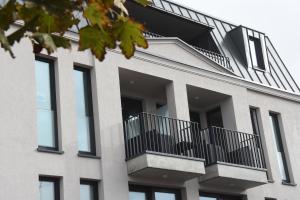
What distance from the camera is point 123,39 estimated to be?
11.0 feet

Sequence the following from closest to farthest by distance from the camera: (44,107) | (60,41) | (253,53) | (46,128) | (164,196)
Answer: (60,41), (46,128), (44,107), (164,196), (253,53)

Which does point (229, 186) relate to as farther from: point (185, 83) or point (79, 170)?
point (79, 170)

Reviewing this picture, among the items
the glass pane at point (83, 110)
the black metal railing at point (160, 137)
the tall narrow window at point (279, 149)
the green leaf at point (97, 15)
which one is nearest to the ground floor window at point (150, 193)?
the black metal railing at point (160, 137)

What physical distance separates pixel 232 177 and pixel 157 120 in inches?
99.3

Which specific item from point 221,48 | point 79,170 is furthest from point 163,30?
point 79,170

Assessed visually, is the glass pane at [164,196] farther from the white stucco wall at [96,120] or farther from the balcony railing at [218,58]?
the balcony railing at [218,58]

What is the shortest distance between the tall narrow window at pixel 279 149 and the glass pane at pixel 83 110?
7179 millimetres

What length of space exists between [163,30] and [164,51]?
2.39m

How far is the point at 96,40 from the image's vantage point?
11.0ft

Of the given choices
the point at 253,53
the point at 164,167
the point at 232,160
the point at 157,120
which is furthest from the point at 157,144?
the point at 253,53

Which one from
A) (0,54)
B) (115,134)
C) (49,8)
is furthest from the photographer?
(115,134)

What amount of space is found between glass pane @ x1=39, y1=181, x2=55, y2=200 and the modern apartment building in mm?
23

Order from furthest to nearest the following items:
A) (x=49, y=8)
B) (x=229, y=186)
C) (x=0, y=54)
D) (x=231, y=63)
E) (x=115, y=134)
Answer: (x=231, y=63)
(x=229, y=186)
(x=115, y=134)
(x=0, y=54)
(x=49, y=8)

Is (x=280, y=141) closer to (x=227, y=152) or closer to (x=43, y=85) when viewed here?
(x=227, y=152)
